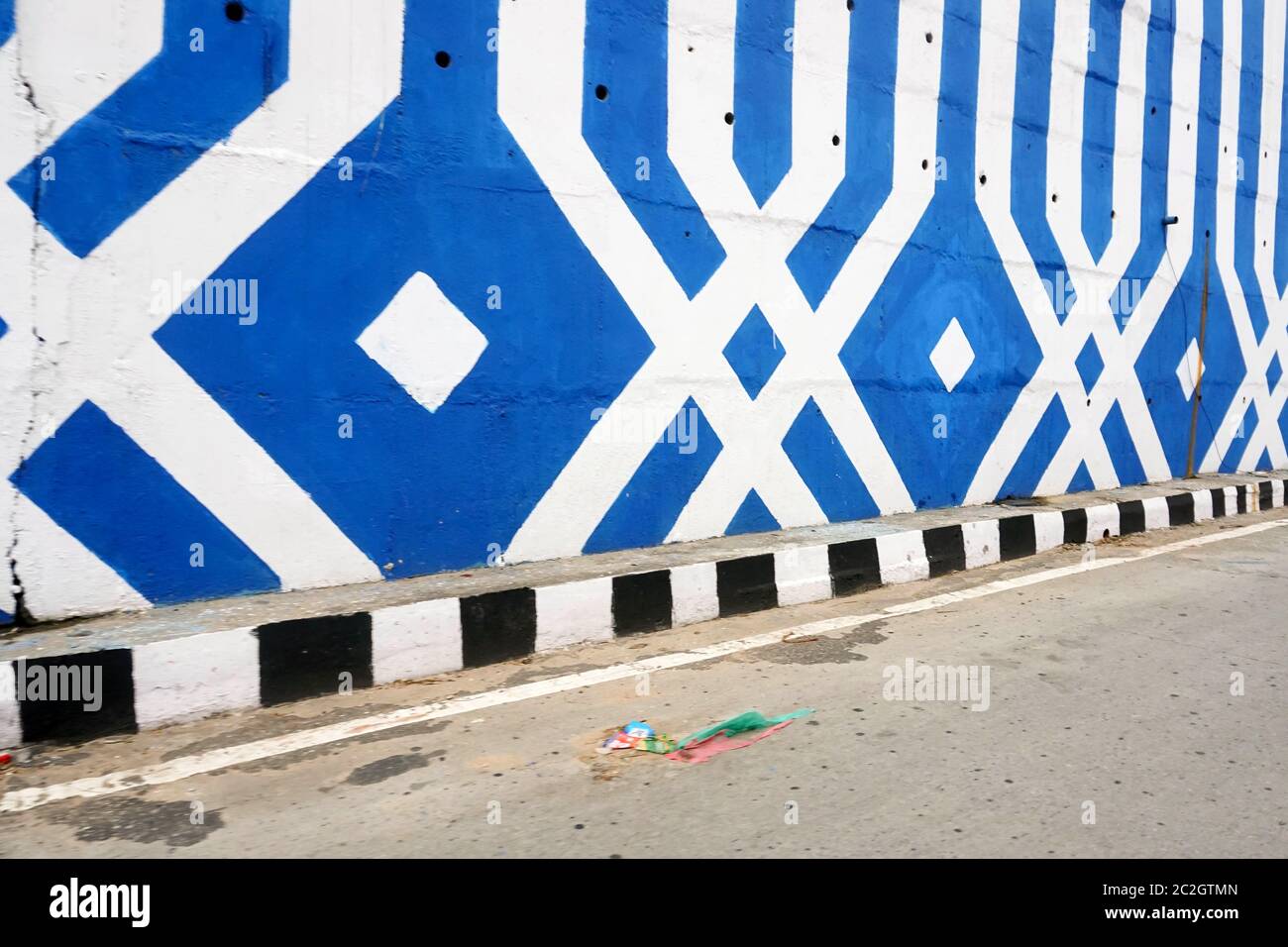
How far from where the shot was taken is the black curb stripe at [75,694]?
10.2 ft

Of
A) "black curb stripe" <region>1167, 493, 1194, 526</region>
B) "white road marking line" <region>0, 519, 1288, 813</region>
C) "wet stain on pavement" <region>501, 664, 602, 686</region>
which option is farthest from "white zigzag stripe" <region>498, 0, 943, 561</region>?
"black curb stripe" <region>1167, 493, 1194, 526</region>

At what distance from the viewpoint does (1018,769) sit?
2.98m

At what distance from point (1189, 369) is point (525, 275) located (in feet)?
23.2

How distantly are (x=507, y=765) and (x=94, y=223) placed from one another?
2439 millimetres

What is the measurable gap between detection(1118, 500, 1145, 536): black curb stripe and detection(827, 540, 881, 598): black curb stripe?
9.57 feet

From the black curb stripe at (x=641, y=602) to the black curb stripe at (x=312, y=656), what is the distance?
1.18 m

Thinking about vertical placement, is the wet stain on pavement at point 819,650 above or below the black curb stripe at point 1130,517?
below

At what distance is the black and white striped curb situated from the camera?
126 inches

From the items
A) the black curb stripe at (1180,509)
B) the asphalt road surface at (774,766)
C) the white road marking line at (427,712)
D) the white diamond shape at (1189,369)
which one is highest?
the white diamond shape at (1189,369)

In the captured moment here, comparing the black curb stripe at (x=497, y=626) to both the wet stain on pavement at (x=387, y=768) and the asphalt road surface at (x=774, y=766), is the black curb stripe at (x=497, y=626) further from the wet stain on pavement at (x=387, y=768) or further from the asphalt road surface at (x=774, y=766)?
the wet stain on pavement at (x=387, y=768)

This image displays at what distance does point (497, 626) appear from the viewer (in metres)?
4.17

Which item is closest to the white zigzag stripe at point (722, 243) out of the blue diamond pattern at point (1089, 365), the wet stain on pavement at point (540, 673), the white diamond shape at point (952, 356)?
the white diamond shape at point (952, 356)
